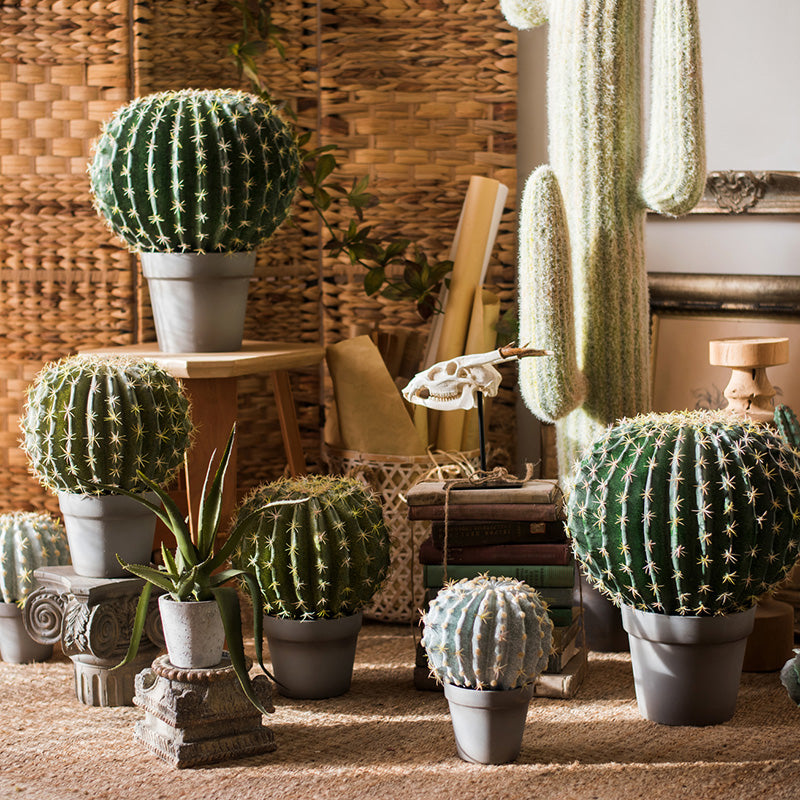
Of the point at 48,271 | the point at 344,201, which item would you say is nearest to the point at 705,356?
the point at 344,201

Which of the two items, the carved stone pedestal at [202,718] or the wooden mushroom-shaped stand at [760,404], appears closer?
the carved stone pedestal at [202,718]

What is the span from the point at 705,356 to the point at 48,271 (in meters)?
1.50

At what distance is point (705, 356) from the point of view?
7.91 ft

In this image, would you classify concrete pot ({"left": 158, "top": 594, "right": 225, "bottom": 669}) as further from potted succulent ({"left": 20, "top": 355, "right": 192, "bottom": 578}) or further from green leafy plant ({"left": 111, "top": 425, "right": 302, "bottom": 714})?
potted succulent ({"left": 20, "top": 355, "right": 192, "bottom": 578})

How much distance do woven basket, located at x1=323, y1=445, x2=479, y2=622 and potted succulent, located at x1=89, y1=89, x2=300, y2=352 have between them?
0.40 metres

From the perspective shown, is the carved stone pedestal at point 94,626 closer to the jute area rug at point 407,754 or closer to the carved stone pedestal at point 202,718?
the jute area rug at point 407,754

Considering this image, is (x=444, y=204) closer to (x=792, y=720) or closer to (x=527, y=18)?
(x=527, y=18)

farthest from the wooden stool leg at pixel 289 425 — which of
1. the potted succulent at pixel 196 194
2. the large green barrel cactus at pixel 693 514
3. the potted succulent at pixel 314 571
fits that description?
the large green barrel cactus at pixel 693 514

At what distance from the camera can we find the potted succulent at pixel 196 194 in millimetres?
2021

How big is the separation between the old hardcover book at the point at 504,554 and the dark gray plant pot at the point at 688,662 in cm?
20

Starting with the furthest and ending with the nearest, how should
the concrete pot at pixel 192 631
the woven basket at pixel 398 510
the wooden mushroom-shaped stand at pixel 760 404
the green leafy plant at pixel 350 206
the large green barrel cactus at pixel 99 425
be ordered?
the green leafy plant at pixel 350 206 → the woven basket at pixel 398 510 → the wooden mushroom-shaped stand at pixel 760 404 → the large green barrel cactus at pixel 99 425 → the concrete pot at pixel 192 631

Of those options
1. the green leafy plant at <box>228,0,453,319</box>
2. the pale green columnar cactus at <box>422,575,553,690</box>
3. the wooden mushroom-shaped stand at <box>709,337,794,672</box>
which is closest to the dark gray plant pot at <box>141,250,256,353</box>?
the green leafy plant at <box>228,0,453,319</box>

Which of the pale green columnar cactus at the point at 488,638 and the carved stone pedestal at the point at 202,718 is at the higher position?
the pale green columnar cactus at the point at 488,638

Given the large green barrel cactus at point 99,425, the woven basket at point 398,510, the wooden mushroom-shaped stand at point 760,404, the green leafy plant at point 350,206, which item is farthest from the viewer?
the green leafy plant at point 350,206
